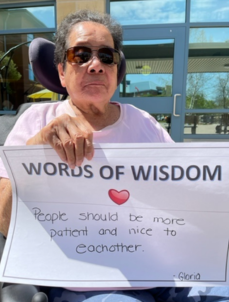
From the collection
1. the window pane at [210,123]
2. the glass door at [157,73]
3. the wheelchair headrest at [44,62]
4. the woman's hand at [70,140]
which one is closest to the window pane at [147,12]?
the glass door at [157,73]

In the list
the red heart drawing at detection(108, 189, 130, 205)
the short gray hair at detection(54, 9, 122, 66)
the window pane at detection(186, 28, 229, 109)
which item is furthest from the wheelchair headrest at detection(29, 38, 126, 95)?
the window pane at detection(186, 28, 229, 109)

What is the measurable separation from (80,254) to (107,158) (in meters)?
0.33

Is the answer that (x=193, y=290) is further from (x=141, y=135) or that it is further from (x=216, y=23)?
(x=216, y=23)

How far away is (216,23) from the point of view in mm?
3953

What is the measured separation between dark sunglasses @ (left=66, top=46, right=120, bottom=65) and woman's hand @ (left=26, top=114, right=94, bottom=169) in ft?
1.20

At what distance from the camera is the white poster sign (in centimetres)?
79

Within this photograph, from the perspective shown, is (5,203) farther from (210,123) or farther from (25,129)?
(210,123)

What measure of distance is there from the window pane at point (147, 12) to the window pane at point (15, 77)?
1.85 meters

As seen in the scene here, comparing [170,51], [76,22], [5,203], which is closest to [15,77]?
[170,51]

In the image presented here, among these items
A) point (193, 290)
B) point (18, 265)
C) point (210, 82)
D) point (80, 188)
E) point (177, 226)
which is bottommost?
point (193, 290)

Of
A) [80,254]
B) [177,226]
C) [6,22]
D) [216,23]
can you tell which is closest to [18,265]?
[80,254]

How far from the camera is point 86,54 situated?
1.03m

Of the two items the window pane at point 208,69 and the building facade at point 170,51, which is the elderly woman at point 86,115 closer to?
the building facade at point 170,51

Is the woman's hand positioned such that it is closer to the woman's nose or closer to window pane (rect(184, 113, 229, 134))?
the woman's nose
